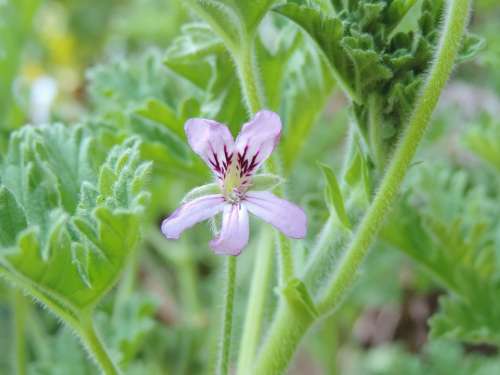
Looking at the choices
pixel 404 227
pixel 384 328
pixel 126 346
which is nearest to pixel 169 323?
pixel 384 328

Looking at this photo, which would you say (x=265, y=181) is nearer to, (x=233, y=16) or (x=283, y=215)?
(x=283, y=215)

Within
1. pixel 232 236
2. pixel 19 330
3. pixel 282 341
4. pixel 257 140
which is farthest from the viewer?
pixel 19 330

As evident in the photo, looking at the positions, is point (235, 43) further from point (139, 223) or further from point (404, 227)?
point (404, 227)

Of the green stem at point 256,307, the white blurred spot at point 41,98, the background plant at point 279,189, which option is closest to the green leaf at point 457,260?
the background plant at point 279,189

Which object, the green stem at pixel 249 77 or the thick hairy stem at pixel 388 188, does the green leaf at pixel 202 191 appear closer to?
the green stem at pixel 249 77

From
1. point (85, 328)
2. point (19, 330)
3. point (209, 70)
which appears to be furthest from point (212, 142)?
point (19, 330)

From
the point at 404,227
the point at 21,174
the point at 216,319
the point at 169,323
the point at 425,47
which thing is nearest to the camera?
the point at 425,47
